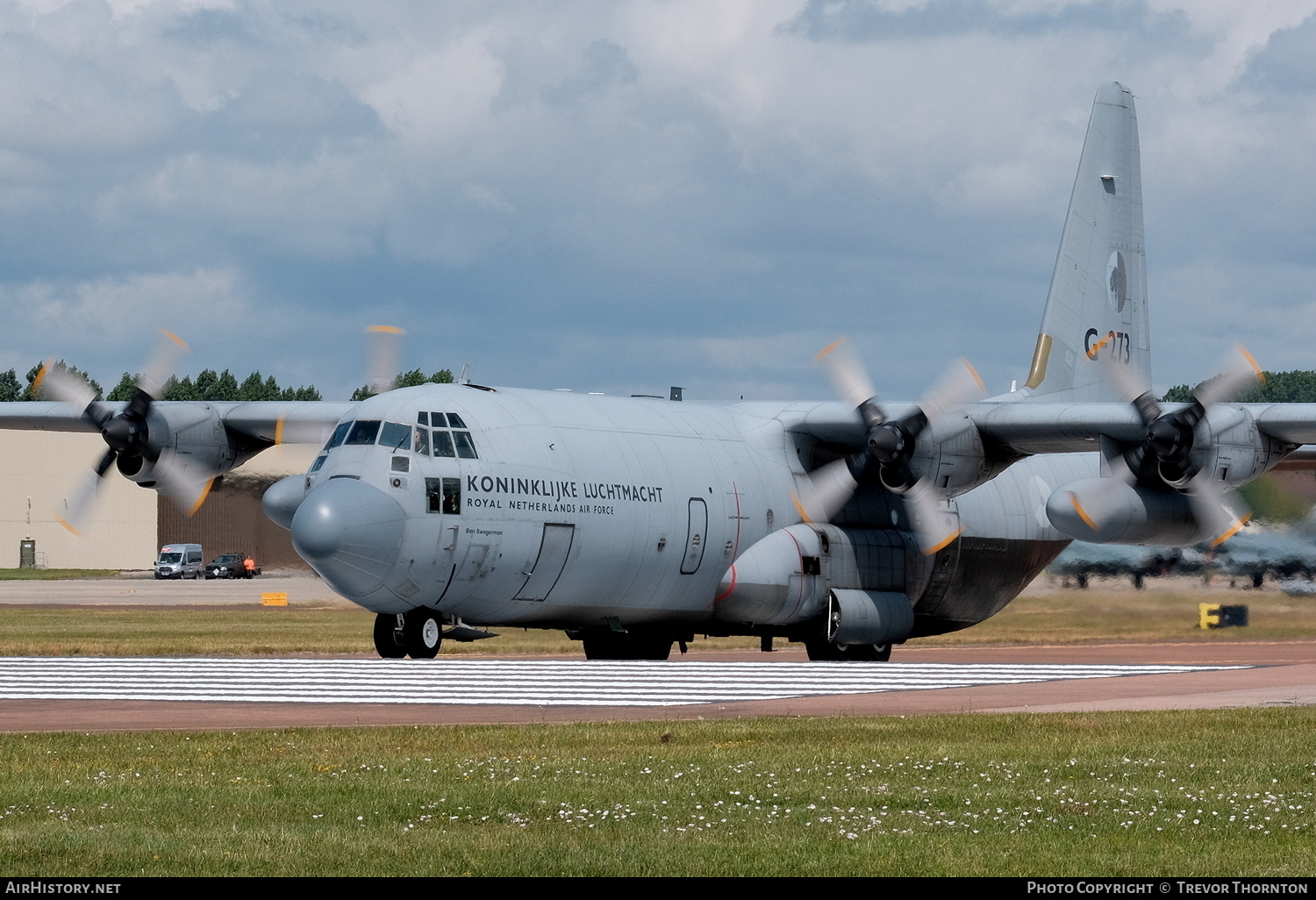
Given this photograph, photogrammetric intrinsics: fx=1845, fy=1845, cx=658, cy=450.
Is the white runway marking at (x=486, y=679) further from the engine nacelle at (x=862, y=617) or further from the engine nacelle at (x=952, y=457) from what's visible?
the engine nacelle at (x=952, y=457)

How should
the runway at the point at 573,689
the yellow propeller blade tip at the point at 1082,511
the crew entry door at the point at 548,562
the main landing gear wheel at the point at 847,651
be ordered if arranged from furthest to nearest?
the main landing gear wheel at the point at 847,651 < the yellow propeller blade tip at the point at 1082,511 < the crew entry door at the point at 548,562 < the runway at the point at 573,689

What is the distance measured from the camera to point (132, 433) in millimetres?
30547

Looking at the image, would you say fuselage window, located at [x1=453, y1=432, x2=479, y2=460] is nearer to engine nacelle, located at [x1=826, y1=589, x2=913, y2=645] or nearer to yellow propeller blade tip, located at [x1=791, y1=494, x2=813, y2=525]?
yellow propeller blade tip, located at [x1=791, y1=494, x2=813, y2=525]

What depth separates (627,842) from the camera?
34.6 ft

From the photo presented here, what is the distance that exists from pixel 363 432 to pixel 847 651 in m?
10.0

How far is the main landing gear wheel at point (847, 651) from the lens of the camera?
102 ft

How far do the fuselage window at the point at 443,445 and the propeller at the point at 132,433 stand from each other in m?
6.56

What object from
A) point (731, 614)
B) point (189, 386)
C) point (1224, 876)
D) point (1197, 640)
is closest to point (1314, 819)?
point (1224, 876)

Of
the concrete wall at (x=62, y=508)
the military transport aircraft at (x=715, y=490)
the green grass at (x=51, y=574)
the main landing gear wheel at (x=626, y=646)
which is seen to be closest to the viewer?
the military transport aircraft at (x=715, y=490)

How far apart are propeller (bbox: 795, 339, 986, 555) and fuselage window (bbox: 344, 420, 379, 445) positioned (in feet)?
25.7

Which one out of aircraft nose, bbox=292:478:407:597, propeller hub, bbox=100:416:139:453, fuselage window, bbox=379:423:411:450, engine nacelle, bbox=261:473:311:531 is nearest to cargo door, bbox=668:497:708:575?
fuselage window, bbox=379:423:411:450

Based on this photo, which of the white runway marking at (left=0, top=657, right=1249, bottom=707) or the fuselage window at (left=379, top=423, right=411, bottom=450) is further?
the fuselage window at (left=379, top=423, right=411, bottom=450)

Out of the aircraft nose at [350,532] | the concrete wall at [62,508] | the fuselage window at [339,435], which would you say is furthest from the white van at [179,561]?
the aircraft nose at [350,532]

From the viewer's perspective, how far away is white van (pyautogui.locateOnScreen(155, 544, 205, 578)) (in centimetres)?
8556
